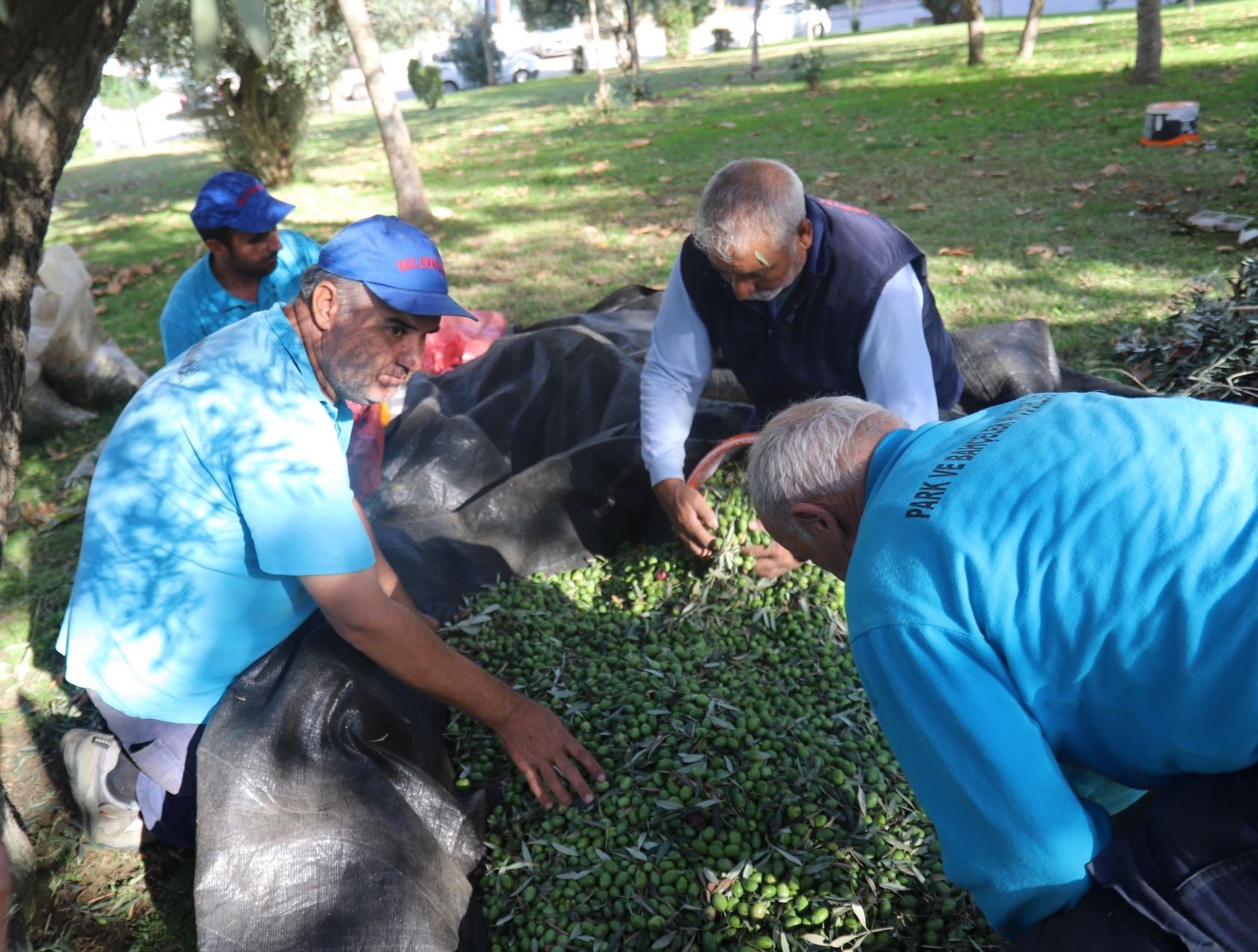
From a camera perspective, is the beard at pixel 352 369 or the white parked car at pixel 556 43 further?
the white parked car at pixel 556 43

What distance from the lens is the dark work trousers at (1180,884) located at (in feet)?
4.24

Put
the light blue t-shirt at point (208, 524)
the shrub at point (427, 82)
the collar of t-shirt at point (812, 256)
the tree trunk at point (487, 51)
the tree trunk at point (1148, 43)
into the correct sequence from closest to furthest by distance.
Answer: the light blue t-shirt at point (208, 524) → the collar of t-shirt at point (812, 256) → the tree trunk at point (1148, 43) → the shrub at point (427, 82) → the tree trunk at point (487, 51)

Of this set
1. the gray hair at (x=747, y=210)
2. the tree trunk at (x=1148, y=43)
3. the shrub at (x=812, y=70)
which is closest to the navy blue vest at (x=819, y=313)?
the gray hair at (x=747, y=210)

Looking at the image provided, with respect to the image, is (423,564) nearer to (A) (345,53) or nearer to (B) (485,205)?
(B) (485,205)

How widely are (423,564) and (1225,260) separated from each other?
4947 millimetres

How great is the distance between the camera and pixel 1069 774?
5.35ft

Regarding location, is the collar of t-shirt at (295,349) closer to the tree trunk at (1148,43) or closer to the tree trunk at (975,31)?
the tree trunk at (1148,43)

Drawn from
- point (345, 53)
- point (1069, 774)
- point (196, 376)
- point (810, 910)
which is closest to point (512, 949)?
point (810, 910)

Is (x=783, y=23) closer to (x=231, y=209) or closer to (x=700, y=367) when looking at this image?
(x=231, y=209)

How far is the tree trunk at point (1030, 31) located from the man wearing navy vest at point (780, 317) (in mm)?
11315

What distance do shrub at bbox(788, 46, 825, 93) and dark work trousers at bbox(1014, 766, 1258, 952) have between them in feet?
45.7

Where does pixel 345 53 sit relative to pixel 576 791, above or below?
above

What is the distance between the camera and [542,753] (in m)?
2.37

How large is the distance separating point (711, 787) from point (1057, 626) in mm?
1216
